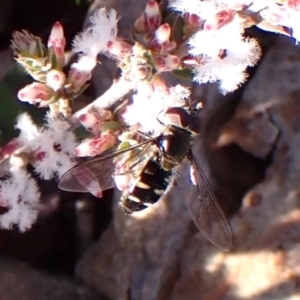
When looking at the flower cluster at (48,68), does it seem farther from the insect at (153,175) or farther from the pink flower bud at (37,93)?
the insect at (153,175)

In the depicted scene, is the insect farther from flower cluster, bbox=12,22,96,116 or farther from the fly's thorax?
flower cluster, bbox=12,22,96,116

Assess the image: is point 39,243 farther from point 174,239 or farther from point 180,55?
point 180,55

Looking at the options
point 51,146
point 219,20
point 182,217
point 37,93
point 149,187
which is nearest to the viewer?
point 219,20

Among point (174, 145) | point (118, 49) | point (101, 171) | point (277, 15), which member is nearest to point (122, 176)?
point (101, 171)

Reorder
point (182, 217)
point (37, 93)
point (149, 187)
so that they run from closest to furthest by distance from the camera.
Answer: point (149, 187) < point (37, 93) < point (182, 217)

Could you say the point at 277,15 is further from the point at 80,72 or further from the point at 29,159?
the point at 29,159

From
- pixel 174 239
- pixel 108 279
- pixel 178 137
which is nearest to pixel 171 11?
pixel 178 137

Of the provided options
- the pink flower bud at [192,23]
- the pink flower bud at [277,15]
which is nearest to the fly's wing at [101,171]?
the pink flower bud at [192,23]

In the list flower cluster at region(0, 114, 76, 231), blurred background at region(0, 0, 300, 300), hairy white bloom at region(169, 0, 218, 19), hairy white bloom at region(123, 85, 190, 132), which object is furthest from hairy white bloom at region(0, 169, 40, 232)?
hairy white bloom at region(169, 0, 218, 19)

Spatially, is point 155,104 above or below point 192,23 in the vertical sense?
below
